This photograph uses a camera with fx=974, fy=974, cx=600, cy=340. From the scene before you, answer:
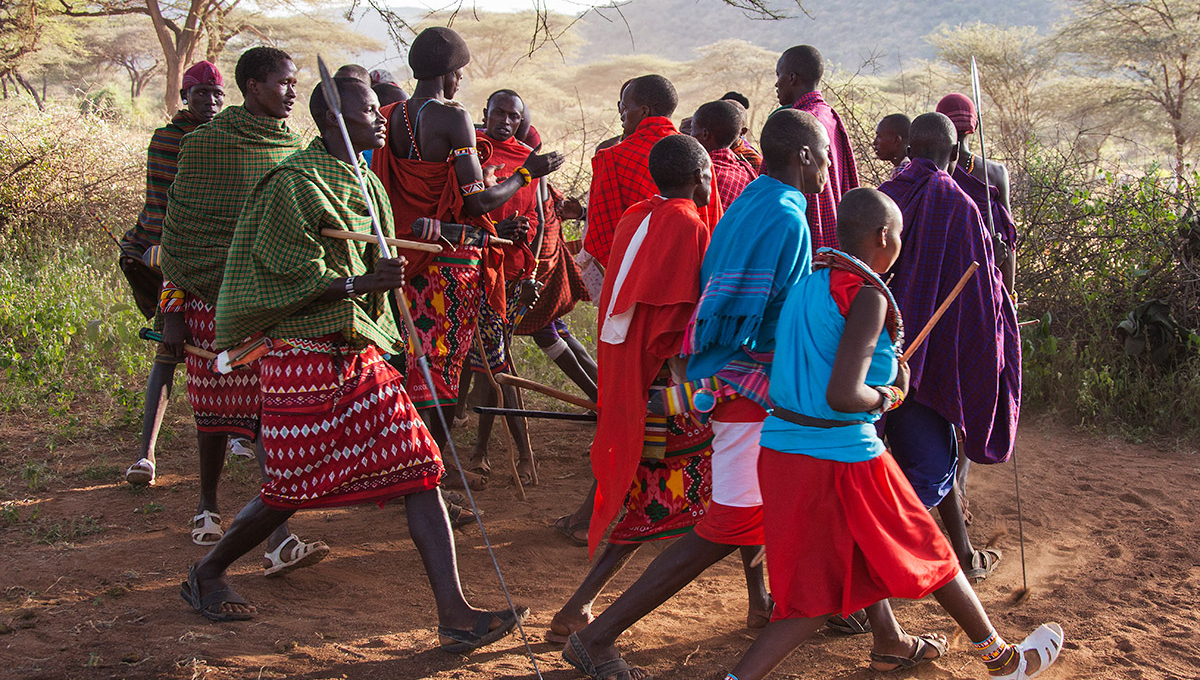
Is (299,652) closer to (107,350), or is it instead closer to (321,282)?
(321,282)

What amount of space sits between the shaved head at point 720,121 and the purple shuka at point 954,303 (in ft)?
2.17

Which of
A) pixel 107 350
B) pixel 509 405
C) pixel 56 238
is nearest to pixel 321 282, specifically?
pixel 509 405

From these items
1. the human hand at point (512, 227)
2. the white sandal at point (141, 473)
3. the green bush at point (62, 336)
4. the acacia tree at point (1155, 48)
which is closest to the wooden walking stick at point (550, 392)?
the human hand at point (512, 227)

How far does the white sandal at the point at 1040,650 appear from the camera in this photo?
276cm

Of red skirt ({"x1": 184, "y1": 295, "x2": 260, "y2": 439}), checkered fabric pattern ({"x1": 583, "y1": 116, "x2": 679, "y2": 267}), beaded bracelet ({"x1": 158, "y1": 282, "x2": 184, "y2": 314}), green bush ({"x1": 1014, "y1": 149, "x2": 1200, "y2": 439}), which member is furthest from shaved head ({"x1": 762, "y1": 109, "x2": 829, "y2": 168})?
green bush ({"x1": 1014, "y1": 149, "x2": 1200, "y2": 439})

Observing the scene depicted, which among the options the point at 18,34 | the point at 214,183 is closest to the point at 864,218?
the point at 214,183

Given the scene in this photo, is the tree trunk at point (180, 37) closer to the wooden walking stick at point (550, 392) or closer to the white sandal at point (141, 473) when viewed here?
the white sandal at point (141, 473)

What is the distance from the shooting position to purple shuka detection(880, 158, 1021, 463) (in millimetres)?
3732

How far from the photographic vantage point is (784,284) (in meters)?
2.92

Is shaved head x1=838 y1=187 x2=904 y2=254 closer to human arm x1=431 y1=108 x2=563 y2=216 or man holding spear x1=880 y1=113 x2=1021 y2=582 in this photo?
man holding spear x1=880 y1=113 x2=1021 y2=582

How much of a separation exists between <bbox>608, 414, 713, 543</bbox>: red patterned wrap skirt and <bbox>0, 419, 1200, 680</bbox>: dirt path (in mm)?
428

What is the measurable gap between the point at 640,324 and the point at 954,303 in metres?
1.39

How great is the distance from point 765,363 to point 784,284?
0.25 m

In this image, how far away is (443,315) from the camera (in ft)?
14.1
